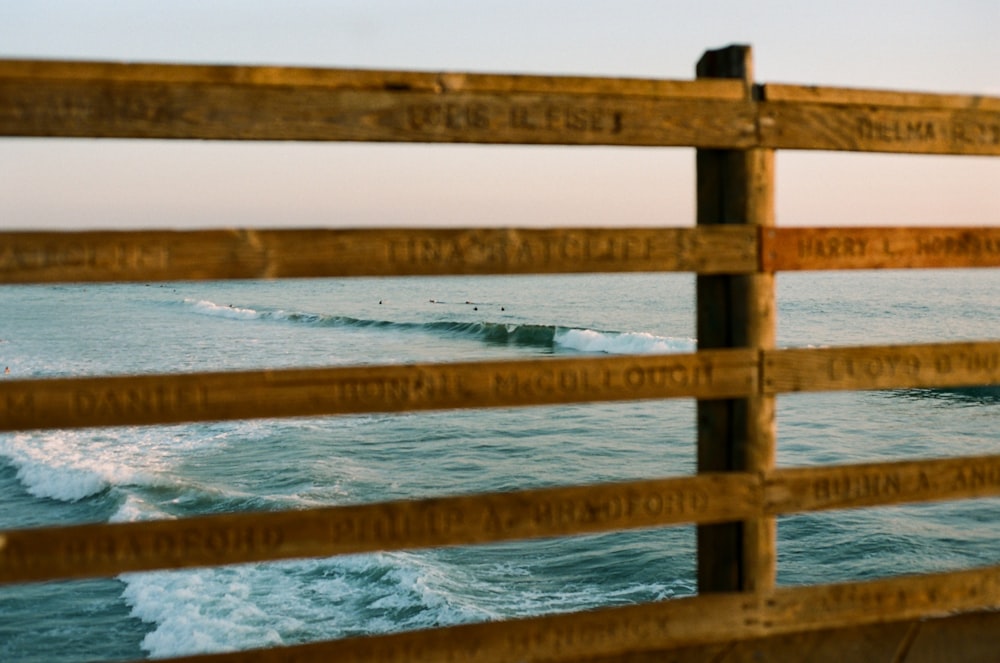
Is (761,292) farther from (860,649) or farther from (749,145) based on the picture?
(860,649)

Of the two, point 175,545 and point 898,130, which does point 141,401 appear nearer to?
point 175,545

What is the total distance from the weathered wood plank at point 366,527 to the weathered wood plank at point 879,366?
28 cm

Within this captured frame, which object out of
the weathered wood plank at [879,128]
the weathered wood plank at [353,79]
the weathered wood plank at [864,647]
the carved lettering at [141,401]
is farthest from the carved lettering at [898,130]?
the carved lettering at [141,401]

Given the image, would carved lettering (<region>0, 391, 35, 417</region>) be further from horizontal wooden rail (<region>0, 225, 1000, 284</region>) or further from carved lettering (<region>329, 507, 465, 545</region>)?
carved lettering (<region>329, 507, 465, 545</region>)

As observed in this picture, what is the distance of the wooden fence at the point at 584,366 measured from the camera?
83.7 inches

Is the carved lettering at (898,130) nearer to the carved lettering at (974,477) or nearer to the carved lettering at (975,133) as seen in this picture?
the carved lettering at (975,133)

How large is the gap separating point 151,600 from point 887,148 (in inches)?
275

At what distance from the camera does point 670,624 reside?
8.14ft

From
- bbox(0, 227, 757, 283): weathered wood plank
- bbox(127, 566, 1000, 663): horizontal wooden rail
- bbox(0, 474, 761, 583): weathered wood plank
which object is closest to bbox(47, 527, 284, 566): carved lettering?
bbox(0, 474, 761, 583): weathered wood plank

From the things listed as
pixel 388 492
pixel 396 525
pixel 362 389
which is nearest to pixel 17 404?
pixel 362 389

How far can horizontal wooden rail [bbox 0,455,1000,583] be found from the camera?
2160 mm

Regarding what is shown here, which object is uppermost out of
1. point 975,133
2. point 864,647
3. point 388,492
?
point 975,133

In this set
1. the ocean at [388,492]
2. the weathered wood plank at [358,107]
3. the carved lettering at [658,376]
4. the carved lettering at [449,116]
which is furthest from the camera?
the ocean at [388,492]

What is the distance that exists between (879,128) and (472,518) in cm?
143
